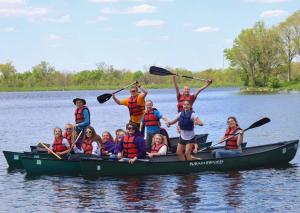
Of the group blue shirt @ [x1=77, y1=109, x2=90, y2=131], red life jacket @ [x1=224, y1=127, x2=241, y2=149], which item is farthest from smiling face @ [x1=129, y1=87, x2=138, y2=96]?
red life jacket @ [x1=224, y1=127, x2=241, y2=149]

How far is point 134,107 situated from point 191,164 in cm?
225

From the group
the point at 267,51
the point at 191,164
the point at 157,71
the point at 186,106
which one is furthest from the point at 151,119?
the point at 267,51

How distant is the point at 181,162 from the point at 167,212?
4.11 meters

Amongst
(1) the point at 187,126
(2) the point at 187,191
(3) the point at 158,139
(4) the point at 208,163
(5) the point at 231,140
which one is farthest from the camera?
(5) the point at 231,140

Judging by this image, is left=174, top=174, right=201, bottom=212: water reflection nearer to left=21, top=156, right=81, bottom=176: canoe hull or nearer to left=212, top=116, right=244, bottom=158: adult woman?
left=212, top=116, right=244, bottom=158: adult woman

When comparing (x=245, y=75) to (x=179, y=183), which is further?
(x=245, y=75)

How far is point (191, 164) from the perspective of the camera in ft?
58.0

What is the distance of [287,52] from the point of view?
91.8 m

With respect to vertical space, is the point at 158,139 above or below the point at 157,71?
below

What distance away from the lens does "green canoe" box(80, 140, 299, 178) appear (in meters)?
17.2

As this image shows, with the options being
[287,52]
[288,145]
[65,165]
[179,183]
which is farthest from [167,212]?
[287,52]

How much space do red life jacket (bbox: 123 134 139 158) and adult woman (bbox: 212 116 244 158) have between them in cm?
266

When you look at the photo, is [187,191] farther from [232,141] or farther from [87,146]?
[87,146]

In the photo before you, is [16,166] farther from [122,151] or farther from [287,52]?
[287,52]
